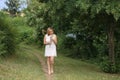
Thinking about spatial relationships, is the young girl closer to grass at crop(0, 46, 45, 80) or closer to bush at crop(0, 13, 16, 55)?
grass at crop(0, 46, 45, 80)

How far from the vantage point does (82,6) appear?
16.2 meters

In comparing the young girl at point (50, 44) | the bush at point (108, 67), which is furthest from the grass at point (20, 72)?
the bush at point (108, 67)

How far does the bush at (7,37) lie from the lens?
1947 centimetres

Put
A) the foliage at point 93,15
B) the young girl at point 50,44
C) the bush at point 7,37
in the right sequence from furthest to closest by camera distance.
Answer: the bush at point 7,37
the foliage at point 93,15
the young girl at point 50,44

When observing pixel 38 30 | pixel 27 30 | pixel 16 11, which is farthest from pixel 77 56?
pixel 16 11

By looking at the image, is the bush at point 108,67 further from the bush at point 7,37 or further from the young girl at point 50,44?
the bush at point 7,37

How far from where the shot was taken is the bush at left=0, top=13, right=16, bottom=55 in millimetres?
19469

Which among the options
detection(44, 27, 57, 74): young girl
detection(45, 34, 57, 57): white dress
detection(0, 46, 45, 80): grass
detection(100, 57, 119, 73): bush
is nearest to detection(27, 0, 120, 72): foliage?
detection(100, 57, 119, 73): bush

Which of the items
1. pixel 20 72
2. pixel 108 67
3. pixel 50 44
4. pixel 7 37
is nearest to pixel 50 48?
pixel 50 44

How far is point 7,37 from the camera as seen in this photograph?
65.4ft

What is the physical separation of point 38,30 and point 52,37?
730 inches

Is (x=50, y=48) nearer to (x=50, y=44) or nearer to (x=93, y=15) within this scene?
(x=50, y=44)

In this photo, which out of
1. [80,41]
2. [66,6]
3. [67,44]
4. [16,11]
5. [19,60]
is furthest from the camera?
[16,11]

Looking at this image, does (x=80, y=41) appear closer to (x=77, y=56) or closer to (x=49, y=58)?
(x=77, y=56)
